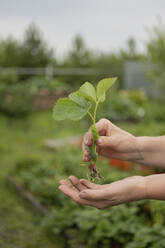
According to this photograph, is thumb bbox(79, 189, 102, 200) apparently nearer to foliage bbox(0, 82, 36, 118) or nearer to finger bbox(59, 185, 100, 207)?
finger bbox(59, 185, 100, 207)

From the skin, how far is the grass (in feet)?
4.86

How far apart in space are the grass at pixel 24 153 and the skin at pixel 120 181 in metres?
1.48

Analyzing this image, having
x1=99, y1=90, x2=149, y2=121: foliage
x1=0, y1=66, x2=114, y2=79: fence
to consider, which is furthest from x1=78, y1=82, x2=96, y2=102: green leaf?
x1=0, y1=66, x2=114, y2=79: fence

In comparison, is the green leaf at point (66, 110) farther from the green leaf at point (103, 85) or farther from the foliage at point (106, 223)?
the foliage at point (106, 223)

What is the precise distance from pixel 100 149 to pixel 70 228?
149cm

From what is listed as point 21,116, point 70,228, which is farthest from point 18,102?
point 70,228

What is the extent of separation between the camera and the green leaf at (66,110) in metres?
1.31

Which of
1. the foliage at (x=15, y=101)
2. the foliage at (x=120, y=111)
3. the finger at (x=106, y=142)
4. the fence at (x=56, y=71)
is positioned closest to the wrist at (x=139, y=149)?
the finger at (x=106, y=142)

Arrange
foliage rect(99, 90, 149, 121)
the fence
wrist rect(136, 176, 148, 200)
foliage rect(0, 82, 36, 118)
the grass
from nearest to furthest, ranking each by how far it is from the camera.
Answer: wrist rect(136, 176, 148, 200) → the grass → foliage rect(99, 90, 149, 121) → foliage rect(0, 82, 36, 118) → the fence

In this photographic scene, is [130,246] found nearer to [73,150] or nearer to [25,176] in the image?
[25,176]

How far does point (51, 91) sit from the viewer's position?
351 inches

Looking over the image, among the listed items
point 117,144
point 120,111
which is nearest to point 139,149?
point 117,144

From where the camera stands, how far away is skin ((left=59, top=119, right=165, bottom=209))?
4.15ft

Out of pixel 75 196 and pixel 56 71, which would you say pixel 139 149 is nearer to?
pixel 75 196
